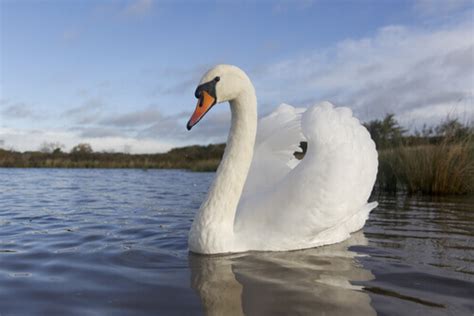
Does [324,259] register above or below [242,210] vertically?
below

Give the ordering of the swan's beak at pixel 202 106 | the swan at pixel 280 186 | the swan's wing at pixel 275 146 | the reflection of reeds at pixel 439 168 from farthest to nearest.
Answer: the reflection of reeds at pixel 439 168, the swan's wing at pixel 275 146, the swan at pixel 280 186, the swan's beak at pixel 202 106

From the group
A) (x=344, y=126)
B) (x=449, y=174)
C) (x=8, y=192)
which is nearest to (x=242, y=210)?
(x=344, y=126)

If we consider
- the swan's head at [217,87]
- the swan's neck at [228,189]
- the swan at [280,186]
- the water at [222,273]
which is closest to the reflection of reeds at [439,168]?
the water at [222,273]

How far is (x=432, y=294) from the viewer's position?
340 centimetres

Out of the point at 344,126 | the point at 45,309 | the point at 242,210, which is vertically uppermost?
the point at 344,126

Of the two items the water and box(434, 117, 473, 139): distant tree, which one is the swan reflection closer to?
the water

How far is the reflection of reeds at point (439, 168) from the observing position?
10.2m

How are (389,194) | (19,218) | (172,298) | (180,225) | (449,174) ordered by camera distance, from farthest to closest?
(389,194), (449,174), (19,218), (180,225), (172,298)

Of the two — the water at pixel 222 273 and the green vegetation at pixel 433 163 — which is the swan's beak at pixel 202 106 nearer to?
the water at pixel 222 273

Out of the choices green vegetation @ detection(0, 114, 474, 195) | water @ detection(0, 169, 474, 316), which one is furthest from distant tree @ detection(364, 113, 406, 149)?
water @ detection(0, 169, 474, 316)

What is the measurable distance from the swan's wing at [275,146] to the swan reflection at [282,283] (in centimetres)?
120

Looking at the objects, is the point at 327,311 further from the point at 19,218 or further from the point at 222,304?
the point at 19,218

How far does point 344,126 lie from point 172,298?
2.58 meters

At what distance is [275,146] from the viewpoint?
5.95 metres
